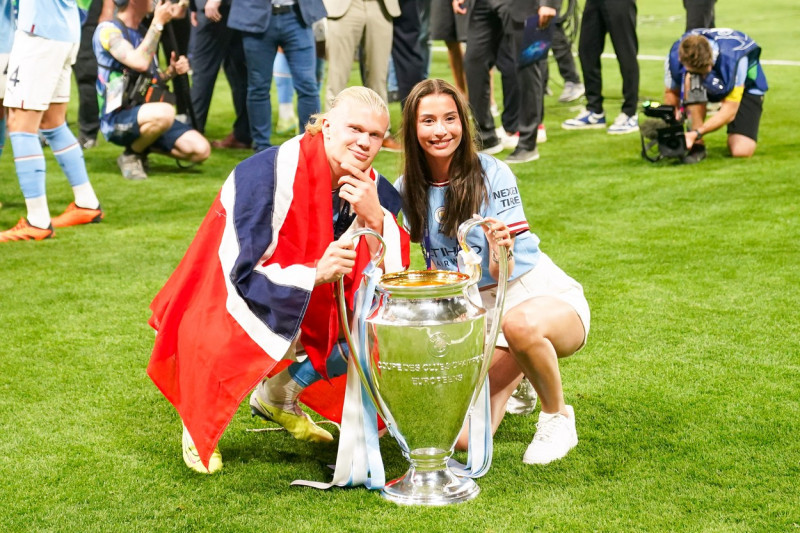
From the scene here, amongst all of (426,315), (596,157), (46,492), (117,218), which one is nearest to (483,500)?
(426,315)

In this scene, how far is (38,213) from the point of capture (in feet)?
16.9

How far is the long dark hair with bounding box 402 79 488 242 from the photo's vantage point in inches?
104

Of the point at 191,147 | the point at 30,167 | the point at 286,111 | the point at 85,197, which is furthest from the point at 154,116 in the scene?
the point at 286,111

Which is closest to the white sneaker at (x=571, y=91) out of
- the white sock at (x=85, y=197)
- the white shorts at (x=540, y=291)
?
the white sock at (x=85, y=197)

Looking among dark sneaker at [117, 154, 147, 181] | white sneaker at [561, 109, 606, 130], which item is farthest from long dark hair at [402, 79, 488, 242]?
white sneaker at [561, 109, 606, 130]

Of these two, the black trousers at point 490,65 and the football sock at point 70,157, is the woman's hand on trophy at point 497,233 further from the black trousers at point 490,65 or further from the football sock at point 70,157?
the black trousers at point 490,65

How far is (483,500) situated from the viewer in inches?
96.1

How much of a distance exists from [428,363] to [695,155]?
4.54m

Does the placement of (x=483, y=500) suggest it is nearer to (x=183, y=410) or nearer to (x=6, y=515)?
(x=183, y=410)

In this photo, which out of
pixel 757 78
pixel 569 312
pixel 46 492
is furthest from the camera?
pixel 757 78

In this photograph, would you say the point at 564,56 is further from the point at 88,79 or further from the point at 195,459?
the point at 195,459

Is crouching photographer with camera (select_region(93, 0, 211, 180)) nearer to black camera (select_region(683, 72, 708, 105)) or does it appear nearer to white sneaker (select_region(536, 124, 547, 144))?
white sneaker (select_region(536, 124, 547, 144))

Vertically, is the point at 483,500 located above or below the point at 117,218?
above

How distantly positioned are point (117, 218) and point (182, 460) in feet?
10.3
